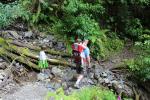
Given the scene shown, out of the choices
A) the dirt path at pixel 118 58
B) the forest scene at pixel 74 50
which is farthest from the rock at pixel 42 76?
the dirt path at pixel 118 58

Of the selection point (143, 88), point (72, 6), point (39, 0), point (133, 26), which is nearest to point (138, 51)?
point (133, 26)

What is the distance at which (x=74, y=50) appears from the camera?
1105cm

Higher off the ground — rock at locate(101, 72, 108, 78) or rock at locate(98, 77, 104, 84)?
rock at locate(101, 72, 108, 78)

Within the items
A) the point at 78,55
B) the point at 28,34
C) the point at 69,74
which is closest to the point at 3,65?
the point at 28,34

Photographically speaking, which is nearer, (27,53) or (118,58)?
(27,53)

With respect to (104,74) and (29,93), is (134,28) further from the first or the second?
(29,93)

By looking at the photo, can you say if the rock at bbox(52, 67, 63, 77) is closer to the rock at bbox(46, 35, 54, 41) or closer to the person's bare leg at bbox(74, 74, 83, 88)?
the person's bare leg at bbox(74, 74, 83, 88)

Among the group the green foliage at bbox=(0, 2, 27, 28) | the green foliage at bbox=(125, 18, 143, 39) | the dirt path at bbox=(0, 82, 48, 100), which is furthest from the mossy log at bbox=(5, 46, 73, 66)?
A: the green foliage at bbox=(125, 18, 143, 39)

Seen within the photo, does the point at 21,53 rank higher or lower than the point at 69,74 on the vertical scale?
higher

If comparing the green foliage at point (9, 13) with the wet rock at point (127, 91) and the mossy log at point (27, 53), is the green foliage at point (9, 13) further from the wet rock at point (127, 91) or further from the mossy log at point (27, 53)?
the wet rock at point (127, 91)

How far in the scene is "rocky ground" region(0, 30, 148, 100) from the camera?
1069cm

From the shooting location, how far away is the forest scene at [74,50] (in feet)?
36.3

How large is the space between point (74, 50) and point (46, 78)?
56.5 inches

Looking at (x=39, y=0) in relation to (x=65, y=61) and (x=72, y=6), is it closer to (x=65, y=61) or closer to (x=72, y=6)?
(x=72, y=6)
